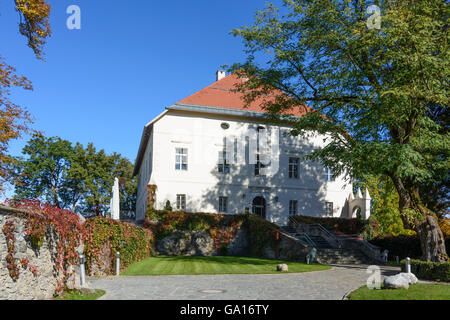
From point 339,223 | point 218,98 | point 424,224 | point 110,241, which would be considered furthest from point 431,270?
point 218,98

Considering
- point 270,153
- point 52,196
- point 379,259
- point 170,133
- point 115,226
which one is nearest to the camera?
point 115,226

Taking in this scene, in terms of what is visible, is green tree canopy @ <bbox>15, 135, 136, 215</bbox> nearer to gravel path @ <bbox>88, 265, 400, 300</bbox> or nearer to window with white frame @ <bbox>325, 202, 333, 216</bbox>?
window with white frame @ <bbox>325, 202, 333, 216</bbox>

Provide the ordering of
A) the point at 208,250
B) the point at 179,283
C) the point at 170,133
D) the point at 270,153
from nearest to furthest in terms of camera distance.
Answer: the point at 179,283
the point at 208,250
the point at 170,133
the point at 270,153

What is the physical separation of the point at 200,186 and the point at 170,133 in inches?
189

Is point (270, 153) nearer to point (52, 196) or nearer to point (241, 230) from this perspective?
point (241, 230)

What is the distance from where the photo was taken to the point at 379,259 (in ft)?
74.0

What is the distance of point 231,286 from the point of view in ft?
41.3

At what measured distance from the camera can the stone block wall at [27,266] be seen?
24.0ft

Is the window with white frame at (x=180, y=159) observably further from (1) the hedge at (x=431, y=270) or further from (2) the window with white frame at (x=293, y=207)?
(1) the hedge at (x=431, y=270)

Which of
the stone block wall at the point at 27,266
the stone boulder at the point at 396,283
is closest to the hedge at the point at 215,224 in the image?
the stone boulder at the point at 396,283

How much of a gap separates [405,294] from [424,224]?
7.68 meters

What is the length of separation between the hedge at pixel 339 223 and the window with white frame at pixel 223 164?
22.9 ft

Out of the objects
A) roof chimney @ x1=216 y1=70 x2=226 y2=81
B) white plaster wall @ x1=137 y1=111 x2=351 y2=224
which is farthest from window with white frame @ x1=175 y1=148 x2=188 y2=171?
roof chimney @ x1=216 y1=70 x2=226 y2=81
